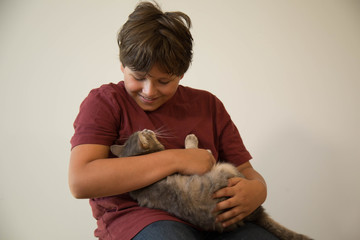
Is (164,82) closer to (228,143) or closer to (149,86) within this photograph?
(149,86)

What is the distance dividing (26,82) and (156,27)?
1206mm

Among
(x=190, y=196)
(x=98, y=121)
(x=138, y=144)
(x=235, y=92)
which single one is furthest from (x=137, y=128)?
(x=235, y=92)

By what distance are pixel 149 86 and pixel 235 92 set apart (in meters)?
1.06

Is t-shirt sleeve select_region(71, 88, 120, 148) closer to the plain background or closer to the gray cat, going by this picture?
the gray cat

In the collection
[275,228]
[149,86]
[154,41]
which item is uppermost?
[154,41]

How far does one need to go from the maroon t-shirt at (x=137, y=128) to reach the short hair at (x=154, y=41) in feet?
0.61

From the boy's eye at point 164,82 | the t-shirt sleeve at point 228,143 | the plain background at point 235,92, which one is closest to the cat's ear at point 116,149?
the boy's eye at point 164,82

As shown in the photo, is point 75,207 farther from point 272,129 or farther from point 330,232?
point 330,232

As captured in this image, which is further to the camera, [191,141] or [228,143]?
[228,143]

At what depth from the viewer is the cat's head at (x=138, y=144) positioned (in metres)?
1.16

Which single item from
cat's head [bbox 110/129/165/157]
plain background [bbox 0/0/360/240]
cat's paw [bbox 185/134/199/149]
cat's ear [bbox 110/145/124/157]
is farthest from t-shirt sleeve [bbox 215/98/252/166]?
plain background [bbox 0/0/360/240]

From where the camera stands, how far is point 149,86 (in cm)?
106

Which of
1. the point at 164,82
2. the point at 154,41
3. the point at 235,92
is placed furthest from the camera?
the point at 235,92

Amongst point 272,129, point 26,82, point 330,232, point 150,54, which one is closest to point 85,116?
point 150,54
